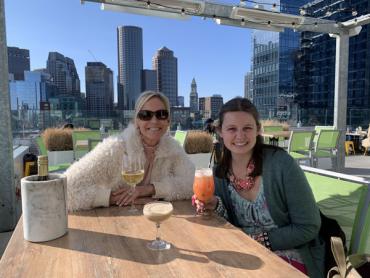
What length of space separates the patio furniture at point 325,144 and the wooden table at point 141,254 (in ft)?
17.3

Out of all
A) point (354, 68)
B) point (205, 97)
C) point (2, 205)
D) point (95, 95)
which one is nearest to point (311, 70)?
point (354, 68)

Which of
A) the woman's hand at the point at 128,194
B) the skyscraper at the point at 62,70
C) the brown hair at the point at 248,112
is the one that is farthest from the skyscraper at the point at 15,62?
the skyscraper at the point at 62,70

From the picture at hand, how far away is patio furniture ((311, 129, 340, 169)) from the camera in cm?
602

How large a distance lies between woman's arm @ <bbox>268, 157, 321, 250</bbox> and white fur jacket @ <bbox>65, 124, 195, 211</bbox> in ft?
1.76

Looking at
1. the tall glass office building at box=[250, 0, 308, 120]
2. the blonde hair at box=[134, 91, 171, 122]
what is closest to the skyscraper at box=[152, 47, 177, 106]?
the blonde hair at box=[134, 91, 171, 122]

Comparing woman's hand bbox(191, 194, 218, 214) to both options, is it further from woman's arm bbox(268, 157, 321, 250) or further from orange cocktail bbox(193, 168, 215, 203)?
woman's arm bbox(268, 157, 321, 250)

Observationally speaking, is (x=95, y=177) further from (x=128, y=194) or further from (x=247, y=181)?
(x=247, y=181)

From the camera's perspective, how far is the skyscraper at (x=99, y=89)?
36.0 ft

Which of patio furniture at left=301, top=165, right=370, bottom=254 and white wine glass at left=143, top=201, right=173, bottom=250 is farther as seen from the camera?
patio furniture at left=301, top=165, right=370, bottom=254

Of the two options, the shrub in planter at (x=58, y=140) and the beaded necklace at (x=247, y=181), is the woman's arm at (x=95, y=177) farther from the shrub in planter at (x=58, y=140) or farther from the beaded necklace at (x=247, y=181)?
the shrub in planter at (x=58, y=140)

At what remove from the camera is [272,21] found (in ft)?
18.5

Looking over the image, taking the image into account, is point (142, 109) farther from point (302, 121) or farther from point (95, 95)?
point (302, 121)

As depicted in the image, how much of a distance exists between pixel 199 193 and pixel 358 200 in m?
0.75

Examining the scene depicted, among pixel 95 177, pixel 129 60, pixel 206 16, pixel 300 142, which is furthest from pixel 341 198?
pixel 129 60
